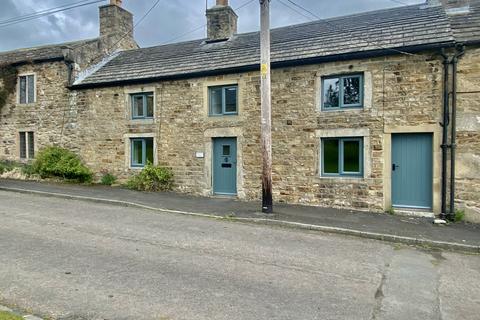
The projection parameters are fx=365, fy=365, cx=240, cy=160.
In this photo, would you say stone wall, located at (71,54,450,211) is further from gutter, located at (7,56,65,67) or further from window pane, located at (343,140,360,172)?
gutter, located at (7,56,65,67)

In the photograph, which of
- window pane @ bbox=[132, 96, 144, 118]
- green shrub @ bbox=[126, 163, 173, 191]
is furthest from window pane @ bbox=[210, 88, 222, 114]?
window pane @ bbox=[132, 96, 144, 118]

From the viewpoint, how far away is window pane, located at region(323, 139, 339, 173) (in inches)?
444

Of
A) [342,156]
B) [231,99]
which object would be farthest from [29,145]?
[342,156]

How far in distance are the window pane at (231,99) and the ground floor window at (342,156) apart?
3.38 m

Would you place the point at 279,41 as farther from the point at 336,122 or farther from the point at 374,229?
the point at 374,229

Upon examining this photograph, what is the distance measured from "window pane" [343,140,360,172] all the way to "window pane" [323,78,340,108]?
1256 mm

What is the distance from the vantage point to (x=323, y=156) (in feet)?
37.4

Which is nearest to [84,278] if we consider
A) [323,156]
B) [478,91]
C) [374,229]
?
[374,229]

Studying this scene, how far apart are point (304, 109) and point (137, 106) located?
6971mm

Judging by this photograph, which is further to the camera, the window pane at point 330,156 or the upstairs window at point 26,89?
the upstairs window at point 26,89

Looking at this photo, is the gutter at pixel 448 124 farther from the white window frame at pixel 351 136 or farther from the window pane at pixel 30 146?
the window pane at pixel 30 146

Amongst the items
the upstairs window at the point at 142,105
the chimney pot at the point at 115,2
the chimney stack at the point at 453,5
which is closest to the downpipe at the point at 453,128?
the chimney stack at the point at 453,5

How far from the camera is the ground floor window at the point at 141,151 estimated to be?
14421 millimetres

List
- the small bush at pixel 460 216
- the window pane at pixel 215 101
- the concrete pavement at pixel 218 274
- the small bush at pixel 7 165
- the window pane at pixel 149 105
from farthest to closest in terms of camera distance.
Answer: the small bush at pixel 7 165 < the window pane at pixel 149 105 < the window pane at pixel 215 101 < the small bush at pixel 460 216 < the concrete pavement at pixel 218 274
